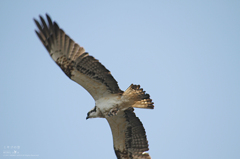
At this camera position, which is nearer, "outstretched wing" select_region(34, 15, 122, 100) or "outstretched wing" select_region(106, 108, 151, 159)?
"outstretched wing" select_region(34, 15, 122, 100)

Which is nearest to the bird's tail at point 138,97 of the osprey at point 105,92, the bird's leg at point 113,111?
the osprey at point 105,92

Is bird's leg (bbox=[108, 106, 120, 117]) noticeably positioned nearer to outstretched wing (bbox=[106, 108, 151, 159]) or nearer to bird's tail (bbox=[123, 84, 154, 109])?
outstretched wing (bbox=[106, 108, 151, 159])

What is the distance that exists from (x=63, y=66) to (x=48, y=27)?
1.17 meters

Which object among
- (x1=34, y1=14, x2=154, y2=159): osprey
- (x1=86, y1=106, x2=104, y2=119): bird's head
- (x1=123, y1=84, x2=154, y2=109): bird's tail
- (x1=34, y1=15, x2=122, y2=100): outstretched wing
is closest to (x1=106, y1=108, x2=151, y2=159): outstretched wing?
(x1=34, y1=14, x2=154, y2=159): osprey

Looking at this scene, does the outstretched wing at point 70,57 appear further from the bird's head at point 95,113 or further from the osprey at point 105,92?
the bird's head at point 95,113

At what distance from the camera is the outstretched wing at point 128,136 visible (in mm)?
10125

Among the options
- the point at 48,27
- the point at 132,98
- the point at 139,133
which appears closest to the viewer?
the point at 48,27

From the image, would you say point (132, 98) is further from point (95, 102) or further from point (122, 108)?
point (95, 102)

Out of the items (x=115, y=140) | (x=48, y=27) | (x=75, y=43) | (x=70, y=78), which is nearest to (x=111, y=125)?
(x=115, y=140)

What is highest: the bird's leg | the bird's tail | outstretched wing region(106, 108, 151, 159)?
the bird's tail

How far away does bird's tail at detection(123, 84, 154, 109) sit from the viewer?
961 cm

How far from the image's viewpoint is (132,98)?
9.67m

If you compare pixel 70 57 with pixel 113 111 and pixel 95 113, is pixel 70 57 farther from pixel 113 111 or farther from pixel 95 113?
pixel 113 111

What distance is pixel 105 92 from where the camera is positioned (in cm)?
966
